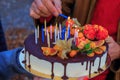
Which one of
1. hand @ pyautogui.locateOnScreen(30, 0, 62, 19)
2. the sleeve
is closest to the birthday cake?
hand @ pyautogui.locateOnScreen(30, 0, 62, 19)

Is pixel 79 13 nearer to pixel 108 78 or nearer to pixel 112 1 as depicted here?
pixel 112 1

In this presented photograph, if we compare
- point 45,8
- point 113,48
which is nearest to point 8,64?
point 45,8

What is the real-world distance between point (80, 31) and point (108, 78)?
0.28 m

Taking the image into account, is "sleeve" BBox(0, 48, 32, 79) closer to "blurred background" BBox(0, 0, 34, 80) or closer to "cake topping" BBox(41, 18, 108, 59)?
"cake topping" BBox(41, 18, 108, 59)

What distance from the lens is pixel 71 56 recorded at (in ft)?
2.99

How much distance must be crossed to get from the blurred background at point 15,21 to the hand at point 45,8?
1.45 m

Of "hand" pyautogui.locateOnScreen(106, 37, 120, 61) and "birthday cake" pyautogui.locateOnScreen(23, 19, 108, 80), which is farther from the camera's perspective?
"hand" pyautogui.locateOnScreen(106, 37, 120, 61)

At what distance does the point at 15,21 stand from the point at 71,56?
2203 mm

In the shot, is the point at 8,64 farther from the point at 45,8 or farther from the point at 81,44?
the point at 81,44

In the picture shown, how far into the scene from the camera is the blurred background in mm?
2670

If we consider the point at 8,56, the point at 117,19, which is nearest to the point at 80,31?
the point at 117,19

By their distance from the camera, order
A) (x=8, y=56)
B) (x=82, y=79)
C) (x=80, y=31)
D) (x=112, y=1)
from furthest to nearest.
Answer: (x=8, y=56) < (x=112, y=1) < (x=80, y=31) < (x=82, y=79)

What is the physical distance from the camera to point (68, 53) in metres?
0.92

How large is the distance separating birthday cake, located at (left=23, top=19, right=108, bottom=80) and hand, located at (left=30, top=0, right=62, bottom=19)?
0.11 metres
